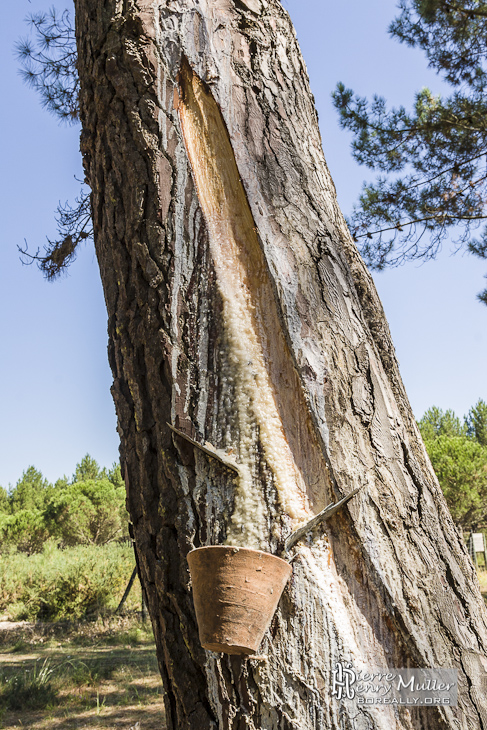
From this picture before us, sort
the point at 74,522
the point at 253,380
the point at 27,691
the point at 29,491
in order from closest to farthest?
1. the point at 253,380
2. the point at 27,691
3. the point at 74,522
4. the point at 29,491

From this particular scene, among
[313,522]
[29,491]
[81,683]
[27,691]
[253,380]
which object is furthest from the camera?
[29,491]

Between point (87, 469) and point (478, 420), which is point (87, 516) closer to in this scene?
point (87, 469)

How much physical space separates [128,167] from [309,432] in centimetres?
70

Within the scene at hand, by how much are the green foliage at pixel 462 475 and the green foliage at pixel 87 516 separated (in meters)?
7.71

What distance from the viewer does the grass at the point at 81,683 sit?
3826 mm

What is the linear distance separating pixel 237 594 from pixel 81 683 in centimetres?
480

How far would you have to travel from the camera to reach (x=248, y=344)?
40.8 inches

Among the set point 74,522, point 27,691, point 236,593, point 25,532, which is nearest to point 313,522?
point 236,593

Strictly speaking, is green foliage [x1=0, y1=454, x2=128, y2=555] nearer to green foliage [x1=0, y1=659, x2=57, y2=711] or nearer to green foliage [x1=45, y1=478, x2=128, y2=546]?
green foliage [x1=45, y1=478, x2=128, y2=546]

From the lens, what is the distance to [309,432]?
0.99 metres

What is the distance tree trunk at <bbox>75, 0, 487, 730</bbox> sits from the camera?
882mm

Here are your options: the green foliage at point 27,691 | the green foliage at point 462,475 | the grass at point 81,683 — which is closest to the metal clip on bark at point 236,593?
the grass at point 81,683

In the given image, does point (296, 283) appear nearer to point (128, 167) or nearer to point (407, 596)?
point (128, 167)

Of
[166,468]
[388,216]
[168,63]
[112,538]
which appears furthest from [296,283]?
[112,538]
